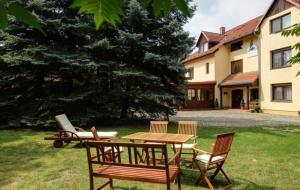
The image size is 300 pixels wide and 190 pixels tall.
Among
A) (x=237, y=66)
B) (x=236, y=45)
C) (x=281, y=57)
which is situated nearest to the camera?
(x=281, y=57)

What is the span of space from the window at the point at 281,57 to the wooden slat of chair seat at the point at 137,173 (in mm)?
21485

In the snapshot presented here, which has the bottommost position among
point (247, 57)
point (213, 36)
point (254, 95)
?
point (254, 95)

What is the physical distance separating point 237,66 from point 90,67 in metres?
20.1

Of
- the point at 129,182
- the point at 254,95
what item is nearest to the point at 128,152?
the point at 129,182

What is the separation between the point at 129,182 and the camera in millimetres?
6504

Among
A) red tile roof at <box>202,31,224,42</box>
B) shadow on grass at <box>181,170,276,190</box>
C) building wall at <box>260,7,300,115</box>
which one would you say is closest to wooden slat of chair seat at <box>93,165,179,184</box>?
shadow on grass at <box>181,170,276,190</box>

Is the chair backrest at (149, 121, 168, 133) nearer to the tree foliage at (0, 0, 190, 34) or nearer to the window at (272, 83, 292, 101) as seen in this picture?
the tree foliage at (0, 0, 190, 34)

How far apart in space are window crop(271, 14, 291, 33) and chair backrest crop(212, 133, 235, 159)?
67.3ft

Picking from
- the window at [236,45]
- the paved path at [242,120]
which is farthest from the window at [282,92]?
the window at [236,45]

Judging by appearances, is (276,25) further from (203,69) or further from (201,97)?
(203,69)

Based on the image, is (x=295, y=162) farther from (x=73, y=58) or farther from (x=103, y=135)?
(x=73, y=58)

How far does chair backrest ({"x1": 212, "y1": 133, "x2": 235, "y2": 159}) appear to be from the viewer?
593 cm

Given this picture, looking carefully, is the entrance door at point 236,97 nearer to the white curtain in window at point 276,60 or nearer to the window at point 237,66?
the window at point 237,66

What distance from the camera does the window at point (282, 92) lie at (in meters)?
24.4
